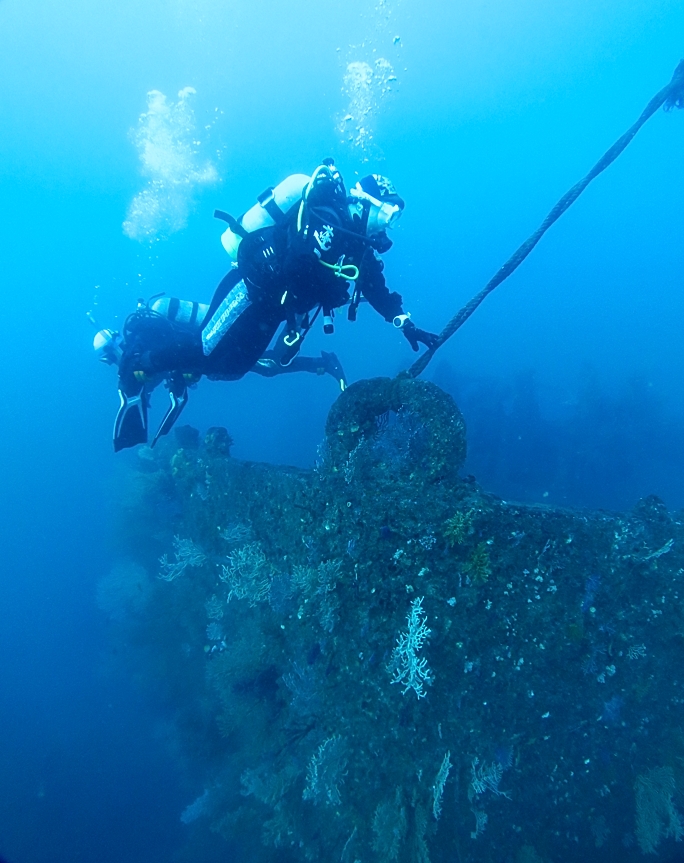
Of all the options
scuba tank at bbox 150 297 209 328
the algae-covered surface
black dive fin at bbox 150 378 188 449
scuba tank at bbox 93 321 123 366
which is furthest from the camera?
scuba tank at bbox 93 321 123 366

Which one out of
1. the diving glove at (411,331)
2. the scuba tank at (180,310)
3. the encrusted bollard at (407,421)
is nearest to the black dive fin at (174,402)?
the scuba tank at (180,310)

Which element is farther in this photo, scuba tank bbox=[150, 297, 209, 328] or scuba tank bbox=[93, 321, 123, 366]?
scuba tank bbox=[93, 321, 123, 366]

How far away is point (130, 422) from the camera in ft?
20.2

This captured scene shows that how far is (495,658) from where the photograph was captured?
3.12 meters

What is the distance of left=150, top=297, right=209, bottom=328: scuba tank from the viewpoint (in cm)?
645

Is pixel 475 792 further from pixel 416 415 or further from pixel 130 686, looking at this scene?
pixel 130 686

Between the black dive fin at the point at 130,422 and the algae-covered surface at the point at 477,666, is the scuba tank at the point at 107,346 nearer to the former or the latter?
the black dive fin at the point at 130,422

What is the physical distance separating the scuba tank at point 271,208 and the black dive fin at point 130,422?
108 inches

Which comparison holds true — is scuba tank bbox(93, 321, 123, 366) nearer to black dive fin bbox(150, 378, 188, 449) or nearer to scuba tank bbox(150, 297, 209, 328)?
scuba tank bbox(150, 297, 209, 328)

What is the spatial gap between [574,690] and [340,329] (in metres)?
31.9

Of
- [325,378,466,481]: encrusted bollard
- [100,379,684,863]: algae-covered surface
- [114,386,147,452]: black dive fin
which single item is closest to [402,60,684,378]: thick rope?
[325,378,466,481]: encrusted bollard

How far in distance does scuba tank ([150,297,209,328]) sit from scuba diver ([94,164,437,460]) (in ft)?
0.11

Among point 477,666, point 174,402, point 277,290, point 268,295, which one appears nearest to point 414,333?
point 277,290

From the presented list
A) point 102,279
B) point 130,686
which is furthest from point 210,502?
point 102,279
